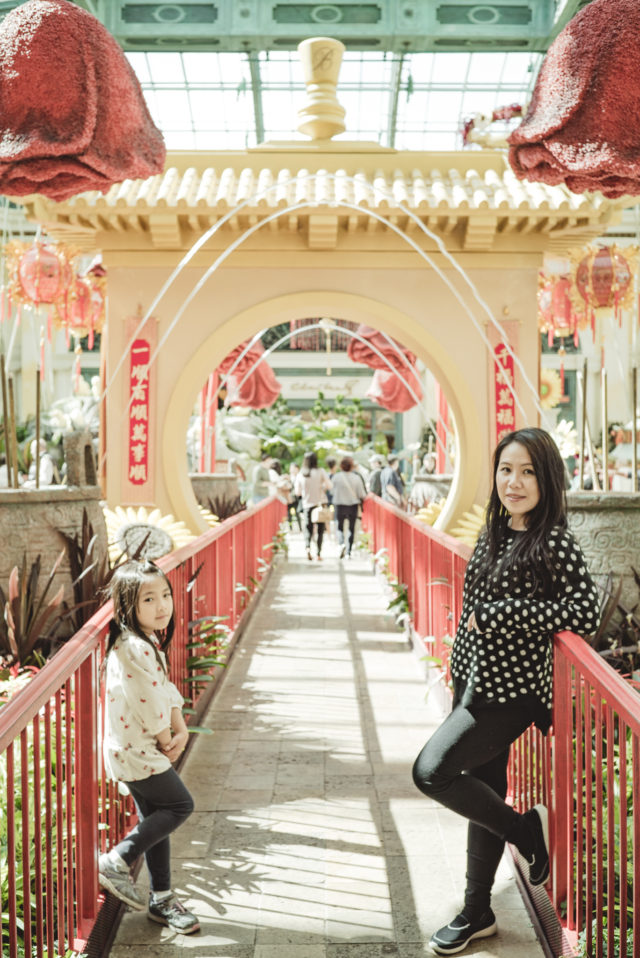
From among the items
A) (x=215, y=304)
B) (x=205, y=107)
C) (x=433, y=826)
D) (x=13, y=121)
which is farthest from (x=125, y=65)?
(x=205, y=107)

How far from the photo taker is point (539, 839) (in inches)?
A: 116

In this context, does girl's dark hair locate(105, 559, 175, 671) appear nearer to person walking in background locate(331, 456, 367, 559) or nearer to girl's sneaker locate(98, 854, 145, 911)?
girl's sneaker locate(98, 854, 145, 911)

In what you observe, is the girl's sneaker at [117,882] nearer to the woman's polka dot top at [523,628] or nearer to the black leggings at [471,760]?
the black leggings at [471,760]

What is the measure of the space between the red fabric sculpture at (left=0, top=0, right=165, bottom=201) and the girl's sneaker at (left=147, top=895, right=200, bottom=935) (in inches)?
109

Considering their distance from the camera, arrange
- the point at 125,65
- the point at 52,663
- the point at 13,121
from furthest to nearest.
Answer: the point at 125,65, the point at 13,121, the point at 52,663

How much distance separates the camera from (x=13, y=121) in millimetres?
3879

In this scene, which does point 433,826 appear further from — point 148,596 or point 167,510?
point 167,510

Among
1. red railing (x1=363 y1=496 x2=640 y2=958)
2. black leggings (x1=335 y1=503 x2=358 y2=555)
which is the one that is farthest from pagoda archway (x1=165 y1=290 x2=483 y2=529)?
red railing (x1=363 y1=496 x2=640 y2=958)

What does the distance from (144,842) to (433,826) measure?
1.45 m

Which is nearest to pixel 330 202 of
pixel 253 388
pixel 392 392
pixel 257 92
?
pixel 392 392

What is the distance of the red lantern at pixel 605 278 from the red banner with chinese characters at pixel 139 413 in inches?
171

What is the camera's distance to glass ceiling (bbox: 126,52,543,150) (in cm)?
1975

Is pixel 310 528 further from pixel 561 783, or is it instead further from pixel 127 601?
pixel 561 783

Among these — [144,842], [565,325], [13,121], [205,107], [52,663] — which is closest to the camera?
[52,663]
